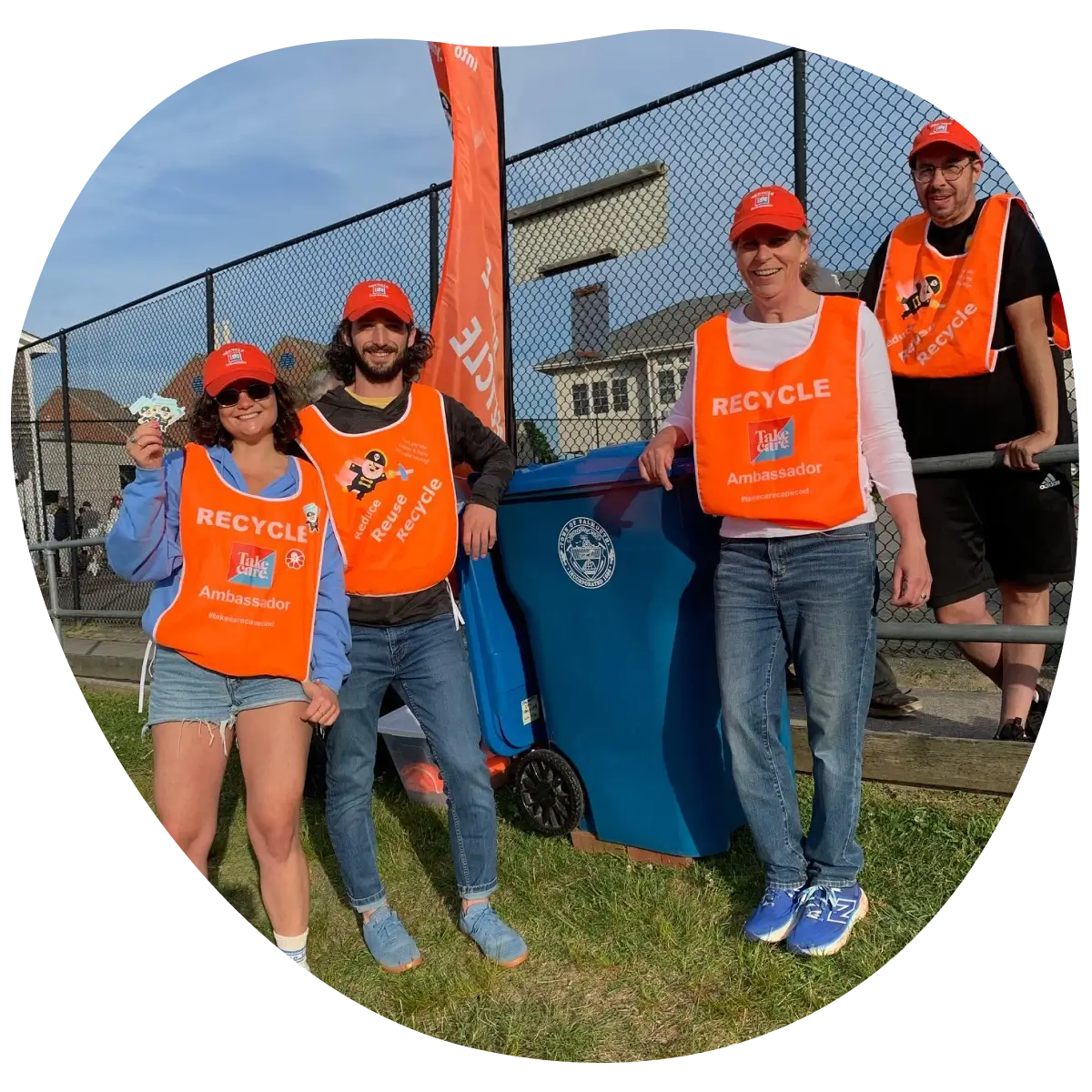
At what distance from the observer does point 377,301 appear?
2.20 m

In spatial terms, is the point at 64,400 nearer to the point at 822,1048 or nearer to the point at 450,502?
the point at 450,502

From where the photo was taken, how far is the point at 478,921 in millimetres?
2381

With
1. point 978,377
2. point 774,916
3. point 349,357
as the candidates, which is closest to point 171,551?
point 349,357

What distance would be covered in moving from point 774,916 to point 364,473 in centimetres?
159

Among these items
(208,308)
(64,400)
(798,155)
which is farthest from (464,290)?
(64,400)

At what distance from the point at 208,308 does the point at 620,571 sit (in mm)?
4839

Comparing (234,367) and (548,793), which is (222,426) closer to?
(234,367)

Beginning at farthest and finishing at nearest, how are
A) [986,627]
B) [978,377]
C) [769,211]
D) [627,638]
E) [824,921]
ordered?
[627,638] → [986,627] → [978,377] → [824,921] → [769,211]

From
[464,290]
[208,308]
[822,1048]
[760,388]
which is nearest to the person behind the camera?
[822,1048]

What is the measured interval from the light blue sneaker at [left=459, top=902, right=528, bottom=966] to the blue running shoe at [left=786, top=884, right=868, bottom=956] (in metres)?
0.73

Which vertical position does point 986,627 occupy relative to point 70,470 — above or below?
below

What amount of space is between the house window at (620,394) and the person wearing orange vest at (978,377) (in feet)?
9.60

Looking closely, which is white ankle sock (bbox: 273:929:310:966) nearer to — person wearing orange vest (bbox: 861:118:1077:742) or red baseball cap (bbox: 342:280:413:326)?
red baseball cap (bbox: 342:280:413:326)

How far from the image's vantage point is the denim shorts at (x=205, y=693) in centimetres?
198
